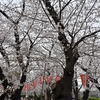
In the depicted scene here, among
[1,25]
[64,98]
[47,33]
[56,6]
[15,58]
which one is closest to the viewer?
[64,98]

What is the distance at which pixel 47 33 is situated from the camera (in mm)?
8125

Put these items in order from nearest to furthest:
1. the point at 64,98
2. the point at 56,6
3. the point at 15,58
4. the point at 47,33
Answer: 1. the point at 64,98
2. the point at 56,6
3. the point at 47,33
4. the point at 15,58

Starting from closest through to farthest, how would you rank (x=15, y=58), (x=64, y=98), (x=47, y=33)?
(x=64, y=98), (x=47, y=33), (x=15, y=58)

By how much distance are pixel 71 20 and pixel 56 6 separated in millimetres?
871

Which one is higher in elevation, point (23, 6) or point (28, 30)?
point (23, 6)

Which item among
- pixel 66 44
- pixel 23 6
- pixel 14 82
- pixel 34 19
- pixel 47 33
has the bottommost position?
pixel 14 82

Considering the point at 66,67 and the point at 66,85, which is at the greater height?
the point at 66,67

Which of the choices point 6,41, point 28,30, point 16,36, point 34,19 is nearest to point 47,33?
point 34,19

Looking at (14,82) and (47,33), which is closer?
(47,33)

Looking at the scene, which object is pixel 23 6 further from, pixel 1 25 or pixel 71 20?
pixel 71 20

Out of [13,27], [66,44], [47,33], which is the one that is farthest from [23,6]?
[66,44]

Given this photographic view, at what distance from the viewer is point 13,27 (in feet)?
29.8

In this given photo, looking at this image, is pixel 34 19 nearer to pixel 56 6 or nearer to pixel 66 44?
pixel 56 6

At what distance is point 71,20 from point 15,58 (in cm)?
277
